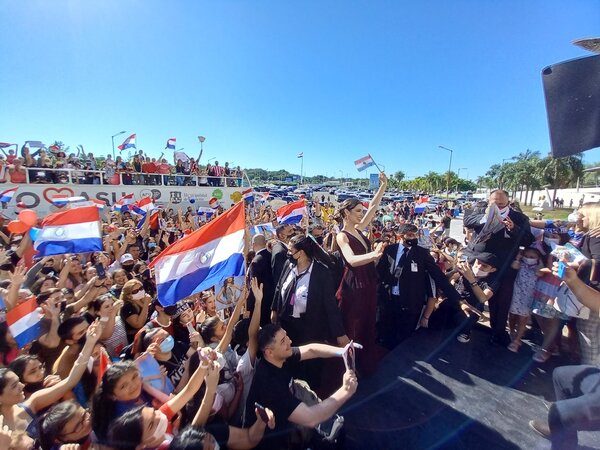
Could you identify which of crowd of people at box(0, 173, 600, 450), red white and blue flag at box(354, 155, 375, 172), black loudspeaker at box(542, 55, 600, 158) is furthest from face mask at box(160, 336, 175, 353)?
red white and blue flag at box(354, 155, 375, 172)

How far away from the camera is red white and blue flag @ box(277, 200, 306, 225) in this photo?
7871mm

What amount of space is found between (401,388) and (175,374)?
7.55 ft

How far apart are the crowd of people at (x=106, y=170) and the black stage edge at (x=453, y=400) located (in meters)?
14.3

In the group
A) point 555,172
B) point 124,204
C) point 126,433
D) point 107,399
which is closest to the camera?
point 126,433

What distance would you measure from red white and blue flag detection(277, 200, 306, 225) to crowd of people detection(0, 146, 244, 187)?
1017 centimetres

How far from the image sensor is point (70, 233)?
482 cm

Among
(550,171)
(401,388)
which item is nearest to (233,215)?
(401,388)

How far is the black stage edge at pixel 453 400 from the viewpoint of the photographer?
2.58 meters

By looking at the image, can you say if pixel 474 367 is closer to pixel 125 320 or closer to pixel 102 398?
pixel 102 398

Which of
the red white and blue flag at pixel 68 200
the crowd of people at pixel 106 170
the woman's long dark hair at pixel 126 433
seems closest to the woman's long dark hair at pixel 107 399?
the woman's long dark hair at pixel 126 433

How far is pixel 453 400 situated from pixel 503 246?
78.0 inches

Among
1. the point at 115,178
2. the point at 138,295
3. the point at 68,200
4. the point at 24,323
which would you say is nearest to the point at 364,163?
the point at 138,295

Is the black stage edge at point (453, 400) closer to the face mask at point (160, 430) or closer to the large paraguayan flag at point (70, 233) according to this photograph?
the face mask at point (160, 430)

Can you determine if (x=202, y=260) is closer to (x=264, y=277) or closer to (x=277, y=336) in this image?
(x=264, y=277)
